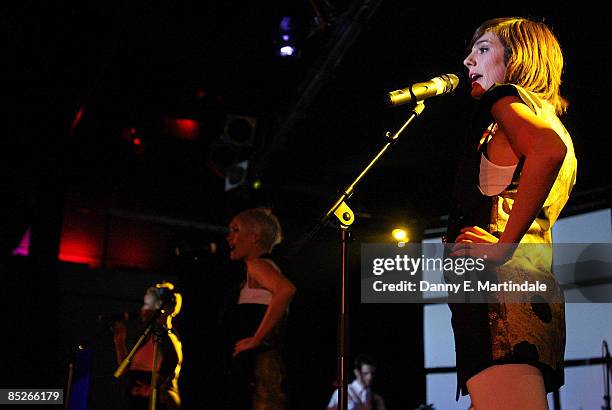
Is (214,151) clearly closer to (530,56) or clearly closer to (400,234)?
(400,234)

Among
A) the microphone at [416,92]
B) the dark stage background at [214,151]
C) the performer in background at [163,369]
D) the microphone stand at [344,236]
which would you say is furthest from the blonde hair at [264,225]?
the microphone at [416,92]

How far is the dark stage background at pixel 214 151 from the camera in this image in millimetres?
5410

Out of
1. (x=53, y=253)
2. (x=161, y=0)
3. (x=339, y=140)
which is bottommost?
(x=53, y=253)

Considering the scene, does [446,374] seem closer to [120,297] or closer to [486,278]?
[120,297]

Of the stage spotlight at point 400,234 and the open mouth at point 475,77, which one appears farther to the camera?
the stage spotlight at point 400,234

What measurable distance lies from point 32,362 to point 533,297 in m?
5.85

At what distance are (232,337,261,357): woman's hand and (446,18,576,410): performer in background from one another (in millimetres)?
2079

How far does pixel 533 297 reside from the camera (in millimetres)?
1586

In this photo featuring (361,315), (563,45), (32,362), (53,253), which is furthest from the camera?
(361,315)

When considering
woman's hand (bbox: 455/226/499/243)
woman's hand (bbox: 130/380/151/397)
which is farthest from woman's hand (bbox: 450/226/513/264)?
woman's hand (bbox: 130/380/151/397)

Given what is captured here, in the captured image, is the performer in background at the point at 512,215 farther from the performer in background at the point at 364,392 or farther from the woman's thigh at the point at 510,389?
the performer in background at the point at 364,392

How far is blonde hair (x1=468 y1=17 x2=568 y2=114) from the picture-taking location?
6.03ft

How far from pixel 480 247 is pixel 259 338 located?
2.21 metres

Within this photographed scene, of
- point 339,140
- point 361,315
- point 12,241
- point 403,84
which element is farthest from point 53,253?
point 361,315
